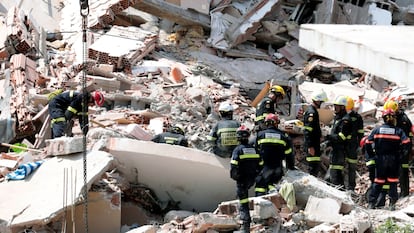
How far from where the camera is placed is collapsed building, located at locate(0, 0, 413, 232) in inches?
340

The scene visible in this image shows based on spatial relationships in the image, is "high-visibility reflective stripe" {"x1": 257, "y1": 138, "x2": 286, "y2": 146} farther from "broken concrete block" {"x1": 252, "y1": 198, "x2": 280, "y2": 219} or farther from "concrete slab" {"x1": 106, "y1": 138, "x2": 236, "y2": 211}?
"broken concrete block" {"x1": 252, "y1": 198, "x2": 280, "y2": 219}

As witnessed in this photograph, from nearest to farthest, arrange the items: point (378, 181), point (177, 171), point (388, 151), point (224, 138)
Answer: point (224, 138), point (388, 151), point (177, 171), point (378, 181)

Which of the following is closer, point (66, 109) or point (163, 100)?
point (66, 109)

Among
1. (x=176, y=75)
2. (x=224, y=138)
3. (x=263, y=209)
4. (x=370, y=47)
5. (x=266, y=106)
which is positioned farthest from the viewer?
(x=176, y=75)

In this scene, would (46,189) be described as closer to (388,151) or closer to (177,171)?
(177,171)

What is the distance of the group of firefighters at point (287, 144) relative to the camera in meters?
8.62

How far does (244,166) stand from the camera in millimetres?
8570

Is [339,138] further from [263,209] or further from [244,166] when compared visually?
[263,209]

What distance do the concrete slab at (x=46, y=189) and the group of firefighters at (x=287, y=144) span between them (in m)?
0.53

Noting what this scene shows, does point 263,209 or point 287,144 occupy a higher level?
point 287,144

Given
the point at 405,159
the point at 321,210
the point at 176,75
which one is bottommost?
the point at 321,210

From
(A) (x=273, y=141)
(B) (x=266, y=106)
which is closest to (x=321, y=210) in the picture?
(A) (x=273, y=141)

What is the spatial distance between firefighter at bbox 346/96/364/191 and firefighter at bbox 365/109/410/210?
0.74 m

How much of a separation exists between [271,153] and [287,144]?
227mm
